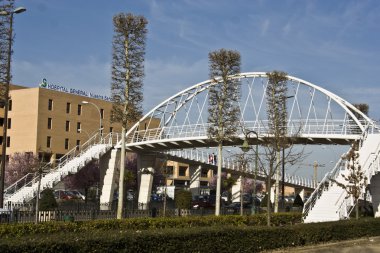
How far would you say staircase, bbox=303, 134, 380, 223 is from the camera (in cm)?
3105

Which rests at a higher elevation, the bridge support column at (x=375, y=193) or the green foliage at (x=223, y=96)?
the green foliage at (x=223, y=96)

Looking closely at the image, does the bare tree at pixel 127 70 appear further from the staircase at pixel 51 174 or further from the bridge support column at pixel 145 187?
the bridge support column at pixel 145 187

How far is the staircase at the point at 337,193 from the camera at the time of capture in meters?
31.0

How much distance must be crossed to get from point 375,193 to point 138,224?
19.7 meters

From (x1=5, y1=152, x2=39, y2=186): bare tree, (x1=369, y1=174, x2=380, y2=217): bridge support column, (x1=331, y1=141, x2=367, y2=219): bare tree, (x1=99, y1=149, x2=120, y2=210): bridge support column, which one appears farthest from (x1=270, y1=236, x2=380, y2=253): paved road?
(x1=5, y1=152, x2=39, y2=186): bare tree

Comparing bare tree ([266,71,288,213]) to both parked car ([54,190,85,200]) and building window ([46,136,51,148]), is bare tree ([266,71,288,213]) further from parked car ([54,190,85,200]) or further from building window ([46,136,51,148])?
building window ([46,136,51,148])

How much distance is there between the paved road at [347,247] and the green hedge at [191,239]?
400 mm

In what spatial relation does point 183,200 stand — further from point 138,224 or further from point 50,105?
point 50,105

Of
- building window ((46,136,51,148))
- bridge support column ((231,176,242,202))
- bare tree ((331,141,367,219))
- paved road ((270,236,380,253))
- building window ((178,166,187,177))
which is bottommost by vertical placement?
paved road ((270,236,380,253))

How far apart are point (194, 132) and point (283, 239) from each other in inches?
1604

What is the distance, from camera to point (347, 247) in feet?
66.5

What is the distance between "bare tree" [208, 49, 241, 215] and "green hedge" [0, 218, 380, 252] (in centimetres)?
1553

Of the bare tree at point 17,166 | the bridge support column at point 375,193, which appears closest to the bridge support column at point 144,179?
the bare tree at point 17,166


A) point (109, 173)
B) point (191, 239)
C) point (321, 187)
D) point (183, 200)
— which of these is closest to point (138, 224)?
point (191, 239)
